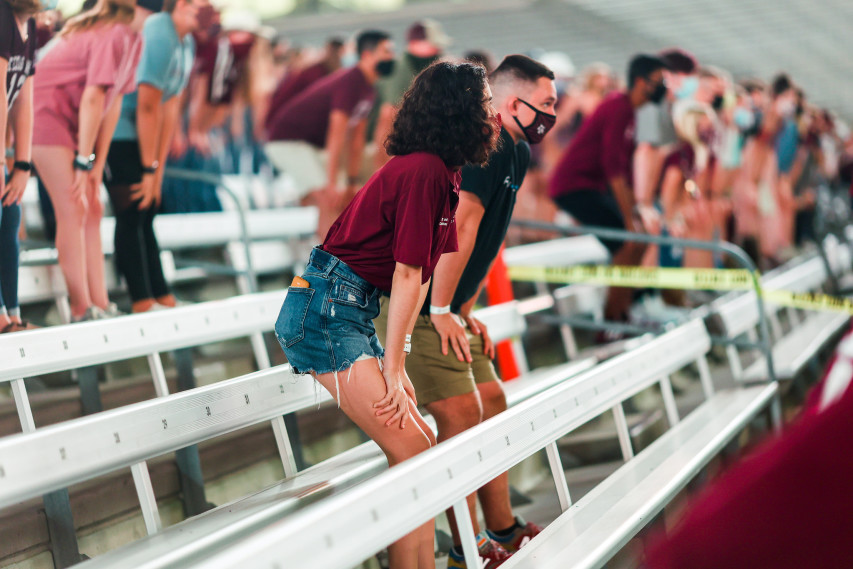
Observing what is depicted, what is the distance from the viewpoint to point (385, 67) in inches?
182

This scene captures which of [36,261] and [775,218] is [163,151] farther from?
[775,218]

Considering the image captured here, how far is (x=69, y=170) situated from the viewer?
9.24 feet

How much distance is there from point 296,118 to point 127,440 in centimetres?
311

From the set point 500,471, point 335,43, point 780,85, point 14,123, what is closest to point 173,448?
point 500,471

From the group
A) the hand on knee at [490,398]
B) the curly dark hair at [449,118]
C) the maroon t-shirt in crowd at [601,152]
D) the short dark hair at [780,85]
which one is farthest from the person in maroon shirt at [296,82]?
the short dark hair at [780,85]

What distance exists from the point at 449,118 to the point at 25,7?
148cm

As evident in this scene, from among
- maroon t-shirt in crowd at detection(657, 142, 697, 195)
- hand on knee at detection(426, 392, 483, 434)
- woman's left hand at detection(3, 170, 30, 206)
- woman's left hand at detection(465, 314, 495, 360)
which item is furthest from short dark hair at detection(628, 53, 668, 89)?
woman's left hand at detection(3, 170, 30, 206)

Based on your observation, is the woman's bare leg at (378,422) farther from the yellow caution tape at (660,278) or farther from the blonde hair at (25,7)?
the yellow caution tape at (660,278)

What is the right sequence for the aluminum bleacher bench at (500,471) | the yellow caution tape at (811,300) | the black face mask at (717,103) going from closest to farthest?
the aluminum bleacher bench at (500,471), the yellow caution tape at (811,300), the black face mask at (717,103)

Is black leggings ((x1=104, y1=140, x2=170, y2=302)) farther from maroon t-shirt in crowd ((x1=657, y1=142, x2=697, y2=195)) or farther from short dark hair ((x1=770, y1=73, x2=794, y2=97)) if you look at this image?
short dark hair ((x1=770, y1=73, x2=794, y2=97))

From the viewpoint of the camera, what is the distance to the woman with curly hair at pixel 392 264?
6.13ft

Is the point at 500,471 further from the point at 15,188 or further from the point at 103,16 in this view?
the point at 103,16

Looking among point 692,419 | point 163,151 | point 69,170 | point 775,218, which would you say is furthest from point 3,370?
point 775,218

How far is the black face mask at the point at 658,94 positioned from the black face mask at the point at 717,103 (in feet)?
5.02
